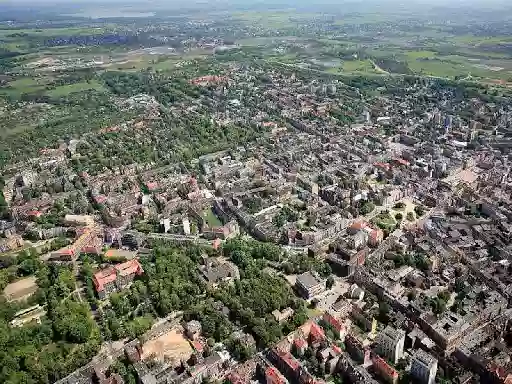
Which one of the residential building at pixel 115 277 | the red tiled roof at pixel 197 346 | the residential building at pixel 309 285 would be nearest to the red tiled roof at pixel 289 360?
the red tiled roof at pixel 197 346

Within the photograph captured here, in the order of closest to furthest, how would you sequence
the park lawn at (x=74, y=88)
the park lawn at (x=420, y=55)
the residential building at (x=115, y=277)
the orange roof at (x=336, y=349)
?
1. the orange roof at (x=336, y=349)
2. the residential building at (x=115, y=277)
3. the park lawn at (x=74, y=88)
4. the park lawn at (x=420, y=55)

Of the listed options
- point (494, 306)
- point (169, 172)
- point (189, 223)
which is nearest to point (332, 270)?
point (494, 306)

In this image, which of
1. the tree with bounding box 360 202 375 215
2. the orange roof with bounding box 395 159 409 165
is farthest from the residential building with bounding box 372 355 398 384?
the orange roof with bounding box 395 159 409 165

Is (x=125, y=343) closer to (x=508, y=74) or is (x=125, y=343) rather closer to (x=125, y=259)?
(x=125, y=259)

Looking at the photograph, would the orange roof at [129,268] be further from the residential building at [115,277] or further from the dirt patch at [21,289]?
the dirt patch at [21,289]

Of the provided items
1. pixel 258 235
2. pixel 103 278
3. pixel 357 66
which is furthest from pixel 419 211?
pixel 357 66

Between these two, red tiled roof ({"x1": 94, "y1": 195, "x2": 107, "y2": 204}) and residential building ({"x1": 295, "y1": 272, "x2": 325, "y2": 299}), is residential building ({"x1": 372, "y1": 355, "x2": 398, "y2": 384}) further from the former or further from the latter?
red tiled roof ({"x1": 94, "y1": 195, "x2": 107, "y2": 204})

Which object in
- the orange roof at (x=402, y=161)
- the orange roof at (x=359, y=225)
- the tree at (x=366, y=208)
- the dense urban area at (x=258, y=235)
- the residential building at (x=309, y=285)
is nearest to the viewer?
the dense urban area at (x=258, y=235)
